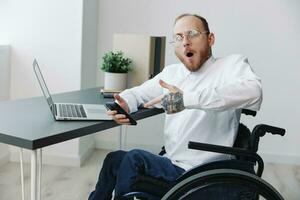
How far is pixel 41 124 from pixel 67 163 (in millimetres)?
1820

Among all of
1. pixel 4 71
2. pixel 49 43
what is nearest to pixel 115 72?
pixel 49 43

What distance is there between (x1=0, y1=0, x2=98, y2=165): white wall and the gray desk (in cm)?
130

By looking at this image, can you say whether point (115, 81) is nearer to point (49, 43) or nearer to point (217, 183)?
point (217, 183)

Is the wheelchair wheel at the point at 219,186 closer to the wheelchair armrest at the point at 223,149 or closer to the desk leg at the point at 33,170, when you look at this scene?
the wheelchair armrest at the point at 223,149

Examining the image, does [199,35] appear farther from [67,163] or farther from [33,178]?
[67,163]

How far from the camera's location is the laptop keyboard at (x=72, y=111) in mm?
1464

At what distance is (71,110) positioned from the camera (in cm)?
156

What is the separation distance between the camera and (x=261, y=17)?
3.30 m

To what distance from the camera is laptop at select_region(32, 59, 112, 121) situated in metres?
1.44

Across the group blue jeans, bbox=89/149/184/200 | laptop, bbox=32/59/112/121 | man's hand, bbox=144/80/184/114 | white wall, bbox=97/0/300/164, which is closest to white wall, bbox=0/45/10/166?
white wall, bbox=97/0/300/164

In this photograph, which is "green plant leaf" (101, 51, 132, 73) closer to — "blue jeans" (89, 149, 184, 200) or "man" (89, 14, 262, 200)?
"man" (89, 14, 262, 200)

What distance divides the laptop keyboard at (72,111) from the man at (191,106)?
0.13 meters

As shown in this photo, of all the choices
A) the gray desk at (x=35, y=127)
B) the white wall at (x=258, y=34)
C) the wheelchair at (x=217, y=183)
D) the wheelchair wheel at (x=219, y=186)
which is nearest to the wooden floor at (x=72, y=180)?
the white wall at (x=258, y=34)

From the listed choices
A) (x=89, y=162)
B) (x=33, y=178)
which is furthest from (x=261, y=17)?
(x=33, y=178)
